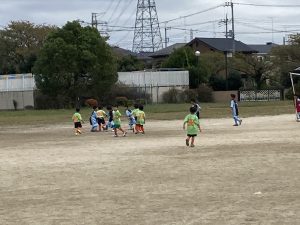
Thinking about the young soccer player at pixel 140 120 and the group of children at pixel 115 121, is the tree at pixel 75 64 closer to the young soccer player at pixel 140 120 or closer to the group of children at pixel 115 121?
the group of children at pixel 115 121

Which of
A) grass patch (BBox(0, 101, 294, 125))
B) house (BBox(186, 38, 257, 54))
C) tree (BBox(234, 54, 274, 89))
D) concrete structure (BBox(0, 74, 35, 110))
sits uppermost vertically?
house (BBox(186, 38, 257, 54))

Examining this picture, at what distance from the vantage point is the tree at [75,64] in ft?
173

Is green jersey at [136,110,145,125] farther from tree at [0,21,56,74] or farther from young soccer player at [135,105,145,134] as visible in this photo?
tree at [0,21,56,74]

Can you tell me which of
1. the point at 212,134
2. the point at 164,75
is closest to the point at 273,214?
the point at 212,134

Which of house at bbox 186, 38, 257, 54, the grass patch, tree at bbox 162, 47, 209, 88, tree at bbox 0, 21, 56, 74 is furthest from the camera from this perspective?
house at bbox 186, 38, 257, 54

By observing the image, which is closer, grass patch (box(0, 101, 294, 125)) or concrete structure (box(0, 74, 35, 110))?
grass patch (box(0, 101, 294, 125))

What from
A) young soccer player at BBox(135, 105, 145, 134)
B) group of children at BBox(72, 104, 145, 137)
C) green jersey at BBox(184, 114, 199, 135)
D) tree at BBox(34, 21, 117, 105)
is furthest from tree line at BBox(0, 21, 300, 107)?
green jersey at BBox(184, 114, 199, 135)

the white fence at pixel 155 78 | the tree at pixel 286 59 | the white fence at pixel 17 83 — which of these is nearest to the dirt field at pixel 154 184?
the white fence at pixel 17 83

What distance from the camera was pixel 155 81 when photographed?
63.8m

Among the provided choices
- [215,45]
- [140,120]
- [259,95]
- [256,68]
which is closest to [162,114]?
[140,120]

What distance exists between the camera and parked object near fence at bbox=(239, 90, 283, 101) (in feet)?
215

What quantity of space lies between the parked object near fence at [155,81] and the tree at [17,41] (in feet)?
84.6

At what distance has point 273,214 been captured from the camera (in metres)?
7.80

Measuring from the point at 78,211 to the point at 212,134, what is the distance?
14.9 metres
